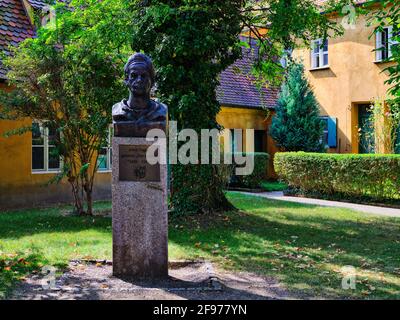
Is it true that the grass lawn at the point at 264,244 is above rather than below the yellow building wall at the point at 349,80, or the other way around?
below

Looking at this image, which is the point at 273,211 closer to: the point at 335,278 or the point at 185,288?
the point at 335,278

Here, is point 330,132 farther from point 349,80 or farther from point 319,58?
point 319,58

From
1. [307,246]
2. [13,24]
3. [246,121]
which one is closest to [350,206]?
[307,246]

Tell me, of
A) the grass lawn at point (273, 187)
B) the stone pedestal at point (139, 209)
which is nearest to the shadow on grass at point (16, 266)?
the stone pedestal at point (139, 209)

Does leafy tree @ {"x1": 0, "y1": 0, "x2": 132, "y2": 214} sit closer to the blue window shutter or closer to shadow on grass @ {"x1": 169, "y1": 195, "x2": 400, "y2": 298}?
shadow on grass @ {"x1": 169, "y1": 195, "x2": 400, "y2": 298}

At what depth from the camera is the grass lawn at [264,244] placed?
22.1ft

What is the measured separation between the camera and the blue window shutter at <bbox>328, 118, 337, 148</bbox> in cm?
2130

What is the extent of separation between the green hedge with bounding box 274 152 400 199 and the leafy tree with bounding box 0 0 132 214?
304 inches

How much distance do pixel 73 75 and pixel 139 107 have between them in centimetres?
544

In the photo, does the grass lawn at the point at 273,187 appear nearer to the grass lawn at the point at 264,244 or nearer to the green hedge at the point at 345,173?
the green hedge at the point at 345,173

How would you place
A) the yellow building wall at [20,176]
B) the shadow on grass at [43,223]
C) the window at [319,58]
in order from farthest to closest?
1. the window at [319,58]
2. the yellow building wall at [20,176]
3. the shadow on grass at [43,223]

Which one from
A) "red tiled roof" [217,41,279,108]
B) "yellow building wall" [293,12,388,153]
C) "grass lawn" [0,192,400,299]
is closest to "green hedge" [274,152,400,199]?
"grass lawn" [0,192,400,299]

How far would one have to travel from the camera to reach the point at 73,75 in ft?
38.0

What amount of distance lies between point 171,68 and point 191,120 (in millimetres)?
1241
